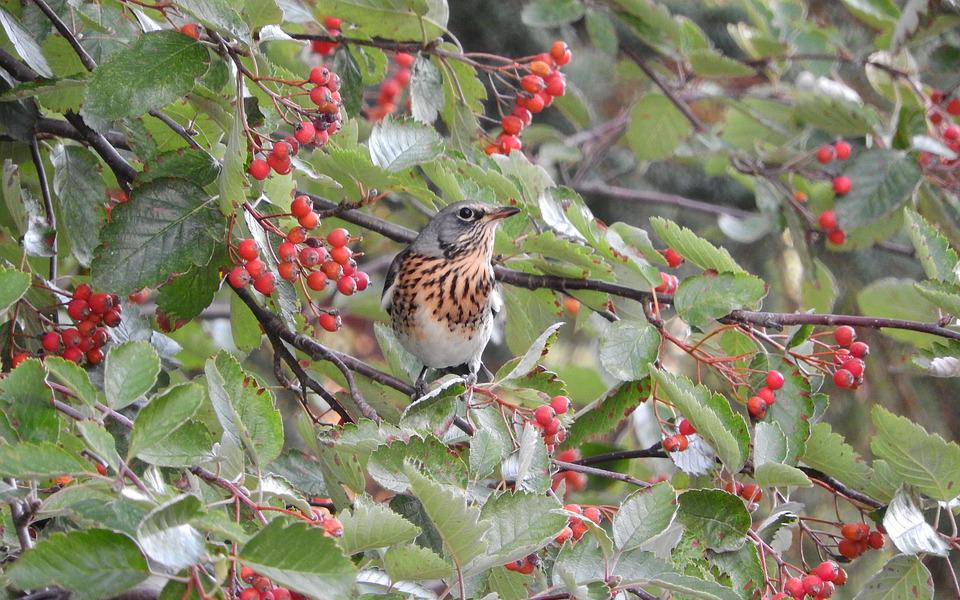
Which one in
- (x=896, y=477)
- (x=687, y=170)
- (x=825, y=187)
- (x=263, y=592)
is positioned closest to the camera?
(x=263, y=592)

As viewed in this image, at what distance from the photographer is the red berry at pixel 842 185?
3564mm

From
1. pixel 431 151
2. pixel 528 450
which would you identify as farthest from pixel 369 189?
pixel 528 450

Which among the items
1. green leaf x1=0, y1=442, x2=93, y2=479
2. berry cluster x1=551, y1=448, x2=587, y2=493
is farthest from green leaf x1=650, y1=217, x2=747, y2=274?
green leaf x1=0, y1=442, x2=93, y2=479

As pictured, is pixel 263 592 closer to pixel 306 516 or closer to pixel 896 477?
pixel 306 516

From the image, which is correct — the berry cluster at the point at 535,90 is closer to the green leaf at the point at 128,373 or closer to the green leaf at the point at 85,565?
the green leaf at the point at 128,373

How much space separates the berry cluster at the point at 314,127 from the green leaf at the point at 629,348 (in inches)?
29.2

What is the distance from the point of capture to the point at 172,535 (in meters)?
1.33

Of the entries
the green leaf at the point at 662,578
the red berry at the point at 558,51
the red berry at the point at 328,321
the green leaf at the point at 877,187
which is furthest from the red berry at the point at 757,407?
the green leaf at the point at 877,187

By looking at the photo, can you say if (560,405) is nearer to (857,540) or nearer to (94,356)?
(857,540)

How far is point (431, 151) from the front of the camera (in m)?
2.29

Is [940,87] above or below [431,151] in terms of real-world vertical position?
below

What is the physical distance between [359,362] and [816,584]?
1.14 m

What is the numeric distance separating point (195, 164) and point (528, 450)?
0.90 m

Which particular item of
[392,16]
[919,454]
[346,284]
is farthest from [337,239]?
[919,454]
